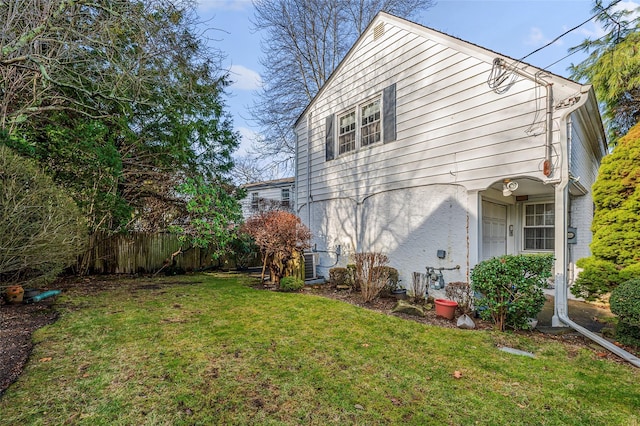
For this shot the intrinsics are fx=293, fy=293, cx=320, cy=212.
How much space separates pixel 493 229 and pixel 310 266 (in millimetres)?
5166

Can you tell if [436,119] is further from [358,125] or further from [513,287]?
[513,287]

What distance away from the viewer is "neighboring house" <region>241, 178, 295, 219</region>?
17.8 m

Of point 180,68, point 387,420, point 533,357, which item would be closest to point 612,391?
point 533,357

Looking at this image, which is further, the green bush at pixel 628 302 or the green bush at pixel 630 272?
the green bush at pixel 630 272

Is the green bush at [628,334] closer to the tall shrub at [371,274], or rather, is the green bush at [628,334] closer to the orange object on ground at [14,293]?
the tall shrub at [371,274]

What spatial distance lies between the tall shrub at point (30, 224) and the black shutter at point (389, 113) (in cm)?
710

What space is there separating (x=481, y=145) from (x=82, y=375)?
6823 mm

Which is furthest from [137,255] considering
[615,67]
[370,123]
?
[615,67]

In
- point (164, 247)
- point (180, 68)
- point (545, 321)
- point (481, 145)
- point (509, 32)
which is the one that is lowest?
point (545, 321)

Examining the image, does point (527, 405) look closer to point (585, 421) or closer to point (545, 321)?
point (585, 421)

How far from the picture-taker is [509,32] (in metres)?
7.26

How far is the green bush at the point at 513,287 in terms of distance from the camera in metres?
4.44

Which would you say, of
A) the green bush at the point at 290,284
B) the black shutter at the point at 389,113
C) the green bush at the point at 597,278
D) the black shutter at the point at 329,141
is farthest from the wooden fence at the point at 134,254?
the green bush at the point at 597,278

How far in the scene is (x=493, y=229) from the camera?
7008mm
